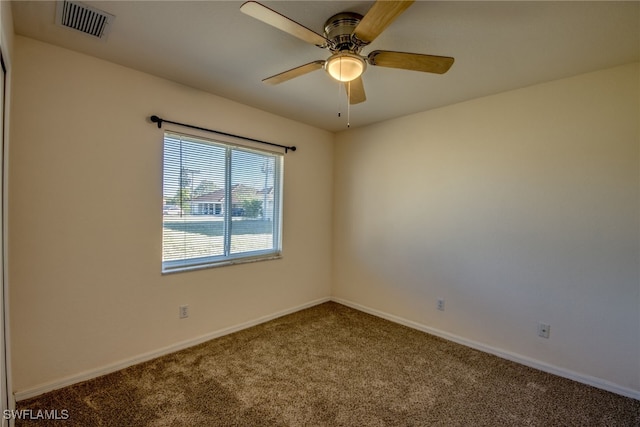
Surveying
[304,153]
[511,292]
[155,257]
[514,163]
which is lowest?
[511,292]

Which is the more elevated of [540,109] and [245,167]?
[540,109]

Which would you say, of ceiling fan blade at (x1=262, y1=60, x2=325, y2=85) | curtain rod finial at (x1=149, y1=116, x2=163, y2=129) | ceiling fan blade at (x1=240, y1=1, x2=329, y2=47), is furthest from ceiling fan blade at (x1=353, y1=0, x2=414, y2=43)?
curtain rod finial at (x1=149, y1=116, x2=163, y2=129)

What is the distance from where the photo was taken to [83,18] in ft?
5.76

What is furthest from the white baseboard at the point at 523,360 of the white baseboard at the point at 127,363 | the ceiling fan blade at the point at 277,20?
the ceiling fan blade at the point at 277,20

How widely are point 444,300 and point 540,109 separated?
6.37 feet

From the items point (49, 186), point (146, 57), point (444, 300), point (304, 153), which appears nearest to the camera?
point (49, 186)

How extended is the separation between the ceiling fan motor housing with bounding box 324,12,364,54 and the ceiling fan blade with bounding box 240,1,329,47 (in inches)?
4.1

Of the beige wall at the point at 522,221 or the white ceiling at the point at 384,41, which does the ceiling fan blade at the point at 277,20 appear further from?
the beige wall at the point at 522,221

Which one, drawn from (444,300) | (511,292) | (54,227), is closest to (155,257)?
(54,227)

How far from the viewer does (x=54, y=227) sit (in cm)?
207

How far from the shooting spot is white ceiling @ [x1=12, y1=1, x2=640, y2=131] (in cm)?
164

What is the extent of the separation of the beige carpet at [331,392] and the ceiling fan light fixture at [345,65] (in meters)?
2.11

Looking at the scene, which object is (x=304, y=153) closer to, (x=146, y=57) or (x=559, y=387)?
(x=146, y=57)

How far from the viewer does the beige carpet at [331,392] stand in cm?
189
